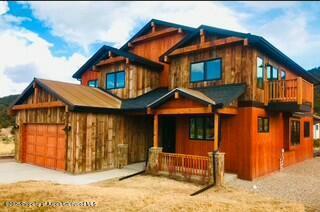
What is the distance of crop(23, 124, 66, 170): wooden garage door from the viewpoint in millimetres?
13492

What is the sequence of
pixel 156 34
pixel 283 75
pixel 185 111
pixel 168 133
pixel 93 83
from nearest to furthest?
pixel 185 111
pixel 283 75
pixel 168 133
pixel 156 34
pixel 93 83

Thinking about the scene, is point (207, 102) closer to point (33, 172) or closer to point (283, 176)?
point (283, 176)

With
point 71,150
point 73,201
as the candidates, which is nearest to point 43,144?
point 71,150

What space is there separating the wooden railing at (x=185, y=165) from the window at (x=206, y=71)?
4189 mm

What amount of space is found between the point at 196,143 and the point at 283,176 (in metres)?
4.36

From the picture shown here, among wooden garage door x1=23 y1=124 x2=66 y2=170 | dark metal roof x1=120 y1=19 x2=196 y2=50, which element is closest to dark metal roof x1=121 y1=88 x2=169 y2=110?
wooden garage door x1=23 y1=124 x2=66 y2=170

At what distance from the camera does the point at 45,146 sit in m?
14.6

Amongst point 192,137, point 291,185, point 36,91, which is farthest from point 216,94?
point 36,91

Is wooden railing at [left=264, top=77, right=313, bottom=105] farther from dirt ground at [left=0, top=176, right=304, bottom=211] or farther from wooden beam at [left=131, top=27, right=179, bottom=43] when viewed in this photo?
wooden beam at [left=131, top=27, right=179, bottom=43]

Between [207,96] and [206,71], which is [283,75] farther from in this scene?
[207,96]

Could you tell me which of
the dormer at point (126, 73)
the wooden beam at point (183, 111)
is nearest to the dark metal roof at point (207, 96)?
the wooden beam at point (183, 111)

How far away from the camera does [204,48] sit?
1359 cm

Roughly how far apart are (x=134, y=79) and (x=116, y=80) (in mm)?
1470

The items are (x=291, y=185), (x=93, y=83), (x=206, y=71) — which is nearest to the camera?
(x=291, y=185)
